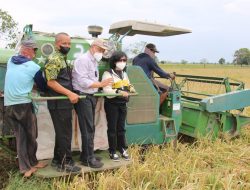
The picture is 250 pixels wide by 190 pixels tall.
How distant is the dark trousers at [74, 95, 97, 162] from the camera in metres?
4.40

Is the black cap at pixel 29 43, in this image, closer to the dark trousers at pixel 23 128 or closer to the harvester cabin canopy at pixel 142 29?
the dark trousers at pixel 23 128

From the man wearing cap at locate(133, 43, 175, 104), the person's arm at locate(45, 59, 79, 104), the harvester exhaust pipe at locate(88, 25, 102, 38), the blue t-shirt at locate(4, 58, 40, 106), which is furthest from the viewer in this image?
the man wearing cap at locate(133, 43, 175, 104)

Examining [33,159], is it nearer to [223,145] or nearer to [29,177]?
[29,177]

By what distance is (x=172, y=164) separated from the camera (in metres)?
4.68

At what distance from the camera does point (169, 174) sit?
14.5 ft

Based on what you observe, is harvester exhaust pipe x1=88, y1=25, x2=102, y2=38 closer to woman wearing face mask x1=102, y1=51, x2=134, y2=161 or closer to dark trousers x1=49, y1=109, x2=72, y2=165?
woman wearing face mask x1=102, y1=51, x2=134, y2=161

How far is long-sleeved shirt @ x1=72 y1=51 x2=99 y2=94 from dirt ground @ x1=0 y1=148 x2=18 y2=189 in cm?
151

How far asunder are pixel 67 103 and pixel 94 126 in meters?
0.56

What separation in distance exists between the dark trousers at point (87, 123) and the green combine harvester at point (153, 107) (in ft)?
0.62

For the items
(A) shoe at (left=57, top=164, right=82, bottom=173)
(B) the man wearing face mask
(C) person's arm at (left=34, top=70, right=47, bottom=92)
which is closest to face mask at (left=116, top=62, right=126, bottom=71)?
(B) the man wearing face mask

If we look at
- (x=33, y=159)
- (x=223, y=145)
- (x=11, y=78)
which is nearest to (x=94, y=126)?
(x=33, y=159)

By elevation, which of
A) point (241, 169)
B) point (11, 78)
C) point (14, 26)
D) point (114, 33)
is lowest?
point (241, 169)

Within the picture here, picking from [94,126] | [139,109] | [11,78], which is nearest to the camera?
[11,78]

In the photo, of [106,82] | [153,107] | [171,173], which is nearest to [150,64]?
[153,107]
